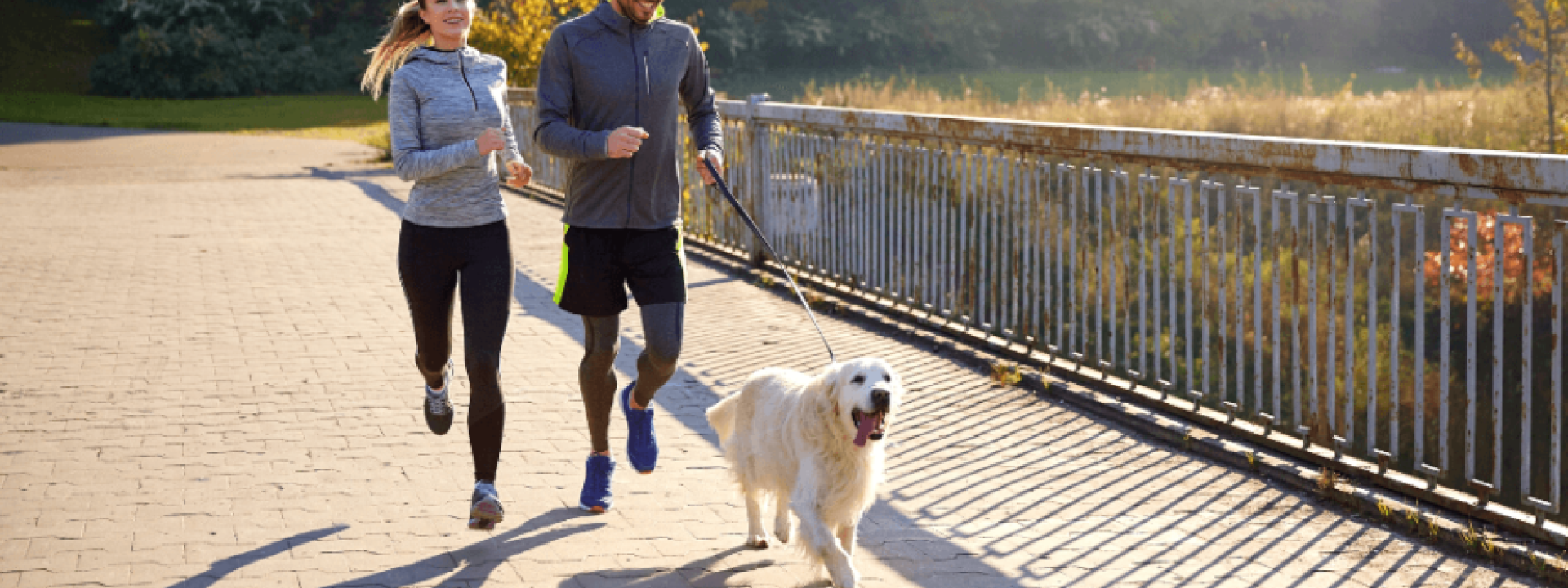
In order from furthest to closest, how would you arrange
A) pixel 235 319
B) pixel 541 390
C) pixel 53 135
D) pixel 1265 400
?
1. pixel 53 135
2. pixel 1265 400
3. pixel 235 319
4. pixel 541 390

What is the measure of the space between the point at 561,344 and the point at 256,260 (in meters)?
5.22

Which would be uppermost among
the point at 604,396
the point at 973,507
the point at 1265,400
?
the point at 604,396

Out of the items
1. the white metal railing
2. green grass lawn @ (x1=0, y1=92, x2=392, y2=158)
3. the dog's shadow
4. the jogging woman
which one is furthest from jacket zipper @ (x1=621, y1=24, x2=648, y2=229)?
green grass lawn @ (x1=0, y1=92, x2=392, y2=158)

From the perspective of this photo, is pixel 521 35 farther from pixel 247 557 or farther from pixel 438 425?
pixel 247 557

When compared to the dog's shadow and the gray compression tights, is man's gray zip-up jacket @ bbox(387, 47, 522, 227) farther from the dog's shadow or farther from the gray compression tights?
the dog's shadow

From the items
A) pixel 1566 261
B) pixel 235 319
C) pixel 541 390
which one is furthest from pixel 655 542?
pixel 235 319

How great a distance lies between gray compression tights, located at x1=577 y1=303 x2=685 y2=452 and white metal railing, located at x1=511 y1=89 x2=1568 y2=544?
2.34 meters

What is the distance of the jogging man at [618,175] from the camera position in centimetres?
491

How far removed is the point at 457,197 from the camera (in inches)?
192

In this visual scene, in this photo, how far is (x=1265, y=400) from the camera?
39.7ft

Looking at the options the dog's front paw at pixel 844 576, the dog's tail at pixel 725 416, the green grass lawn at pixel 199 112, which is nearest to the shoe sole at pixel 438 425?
the dog's tail at pixel 725 416

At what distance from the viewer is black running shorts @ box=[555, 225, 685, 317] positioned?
5.07m

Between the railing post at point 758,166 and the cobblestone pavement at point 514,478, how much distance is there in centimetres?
105

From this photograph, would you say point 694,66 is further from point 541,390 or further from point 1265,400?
point 1265,400
